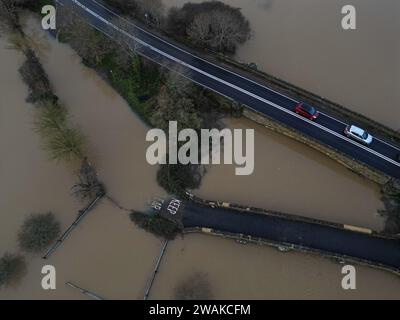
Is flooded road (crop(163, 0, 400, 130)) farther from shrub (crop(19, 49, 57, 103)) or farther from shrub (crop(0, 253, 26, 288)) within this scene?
shrub (crop(0, 253, 26, 288))

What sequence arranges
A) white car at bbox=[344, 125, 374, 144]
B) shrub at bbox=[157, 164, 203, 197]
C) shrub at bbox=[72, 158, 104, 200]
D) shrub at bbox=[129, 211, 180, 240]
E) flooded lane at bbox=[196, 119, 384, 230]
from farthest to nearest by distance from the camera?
1. shrub at bbox=[72, 158, 104, 200]
2. shrub at bbox=[157, 164, 203, 197]
3. white car at bbox=[344, 125, 374, 144]
4. flooded lane at bbox=[196, 119, 384, 230]
5. shrub at bbox=[129, 211, 180, 240]

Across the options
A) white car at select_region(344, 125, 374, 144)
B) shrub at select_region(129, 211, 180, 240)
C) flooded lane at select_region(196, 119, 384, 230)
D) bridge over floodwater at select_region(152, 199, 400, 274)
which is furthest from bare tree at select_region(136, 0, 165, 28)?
white car at select_region(344, 125, 374, 144)

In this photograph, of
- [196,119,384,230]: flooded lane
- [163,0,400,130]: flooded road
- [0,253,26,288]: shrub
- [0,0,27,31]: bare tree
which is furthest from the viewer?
[0,0,27,31]: bare tree

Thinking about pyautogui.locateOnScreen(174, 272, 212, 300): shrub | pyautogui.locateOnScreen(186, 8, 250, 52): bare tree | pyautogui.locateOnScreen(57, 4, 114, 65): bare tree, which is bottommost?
pyautogui.locateOnScreen(174, 272, 212, 300): shrub

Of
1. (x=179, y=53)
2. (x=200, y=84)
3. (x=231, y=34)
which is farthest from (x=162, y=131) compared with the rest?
(x=231, y=34)

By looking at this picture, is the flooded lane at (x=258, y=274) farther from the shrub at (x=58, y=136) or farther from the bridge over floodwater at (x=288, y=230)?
the shrub at (x=58, y=136)

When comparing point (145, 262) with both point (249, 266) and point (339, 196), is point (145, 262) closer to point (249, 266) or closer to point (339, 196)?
point (249, 266)
